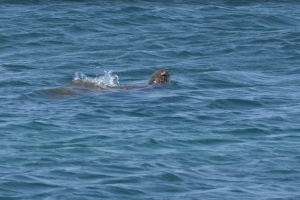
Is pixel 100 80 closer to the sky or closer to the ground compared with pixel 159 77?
closer to the ground

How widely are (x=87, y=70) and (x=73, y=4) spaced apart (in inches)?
399

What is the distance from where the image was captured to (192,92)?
19.2 meters

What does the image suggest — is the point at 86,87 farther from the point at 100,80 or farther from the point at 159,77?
the point at 159,77

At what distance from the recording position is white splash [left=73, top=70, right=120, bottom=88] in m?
19.6

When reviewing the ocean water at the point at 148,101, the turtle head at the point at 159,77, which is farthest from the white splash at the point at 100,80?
the turtle head at the point at 159,77

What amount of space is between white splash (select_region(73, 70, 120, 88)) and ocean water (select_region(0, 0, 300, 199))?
0.04 metres

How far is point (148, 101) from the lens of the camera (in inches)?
713

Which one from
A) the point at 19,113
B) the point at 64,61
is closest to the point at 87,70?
the point at 64,61

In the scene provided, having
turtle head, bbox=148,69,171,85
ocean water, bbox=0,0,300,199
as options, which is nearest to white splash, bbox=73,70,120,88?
ocean water, bbox=0,0,300,199

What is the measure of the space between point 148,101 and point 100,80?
2174mm

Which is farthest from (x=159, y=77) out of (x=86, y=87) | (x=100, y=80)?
(x=86, y=87)

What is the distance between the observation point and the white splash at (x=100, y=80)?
19.6m

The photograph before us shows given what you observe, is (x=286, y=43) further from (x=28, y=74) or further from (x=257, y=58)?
(x=28, y=74)

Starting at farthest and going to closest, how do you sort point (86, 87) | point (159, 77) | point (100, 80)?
point (100, 80) < point (159, 77) < point (86, 87)
